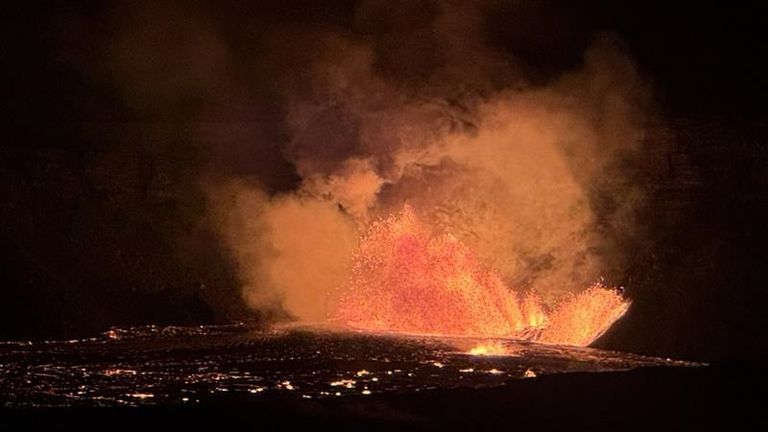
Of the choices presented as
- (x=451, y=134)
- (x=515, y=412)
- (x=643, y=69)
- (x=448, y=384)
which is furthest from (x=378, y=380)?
(x=643, y=69)

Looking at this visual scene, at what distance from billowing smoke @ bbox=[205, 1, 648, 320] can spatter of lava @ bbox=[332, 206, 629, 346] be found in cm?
30

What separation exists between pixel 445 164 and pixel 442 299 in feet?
9.70

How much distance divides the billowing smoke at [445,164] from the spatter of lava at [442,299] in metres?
0.30

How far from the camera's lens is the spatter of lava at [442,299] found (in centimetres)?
1716

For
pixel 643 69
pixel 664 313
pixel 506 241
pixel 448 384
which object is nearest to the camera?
pixel 448 384

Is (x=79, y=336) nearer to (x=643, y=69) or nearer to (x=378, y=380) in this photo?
(x=378, y=380)

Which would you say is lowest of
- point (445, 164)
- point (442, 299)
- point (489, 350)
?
point (489, 350)

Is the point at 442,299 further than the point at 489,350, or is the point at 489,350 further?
the point at 442,299

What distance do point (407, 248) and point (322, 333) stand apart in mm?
2839

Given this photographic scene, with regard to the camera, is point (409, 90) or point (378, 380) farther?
point (409, 90)

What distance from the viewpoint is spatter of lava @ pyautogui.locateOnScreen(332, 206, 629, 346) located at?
56.3 feet

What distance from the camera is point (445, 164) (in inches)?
727

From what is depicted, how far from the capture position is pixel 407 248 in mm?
18547

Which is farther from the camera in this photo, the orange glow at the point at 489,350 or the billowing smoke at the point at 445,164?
the billowing smoke at the point at 445,164
